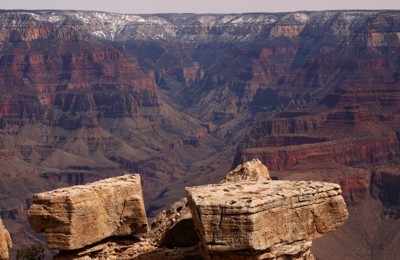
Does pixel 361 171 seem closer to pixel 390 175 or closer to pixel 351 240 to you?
pixel 390 175

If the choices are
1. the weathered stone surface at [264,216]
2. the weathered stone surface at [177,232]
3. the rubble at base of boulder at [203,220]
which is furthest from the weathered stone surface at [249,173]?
the weathered stone surface at [264,216]

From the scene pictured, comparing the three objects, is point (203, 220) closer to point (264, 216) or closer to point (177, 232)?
point (264, 216)

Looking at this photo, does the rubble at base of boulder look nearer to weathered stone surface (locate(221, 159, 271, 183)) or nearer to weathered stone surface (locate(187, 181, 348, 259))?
weathered stone surface (locate(187, 181, 348, 259))

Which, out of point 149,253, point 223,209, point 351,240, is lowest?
point 351,240

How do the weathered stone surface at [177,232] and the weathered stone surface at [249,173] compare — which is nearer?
the weathered stone surface at [177,232]

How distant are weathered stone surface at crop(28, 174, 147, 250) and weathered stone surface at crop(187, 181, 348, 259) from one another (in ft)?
6.72

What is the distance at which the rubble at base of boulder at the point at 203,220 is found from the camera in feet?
75.5

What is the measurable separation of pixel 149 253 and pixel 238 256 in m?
4.24

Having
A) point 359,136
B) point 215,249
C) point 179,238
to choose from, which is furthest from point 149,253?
point 359,136

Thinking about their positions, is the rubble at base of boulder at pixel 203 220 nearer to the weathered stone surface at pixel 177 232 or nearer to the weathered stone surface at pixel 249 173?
the weathered stone surface at pixel 177 232

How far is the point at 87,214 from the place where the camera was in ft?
83.8

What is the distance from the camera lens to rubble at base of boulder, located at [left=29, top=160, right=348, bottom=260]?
23000 mm

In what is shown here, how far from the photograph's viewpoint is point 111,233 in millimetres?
26547

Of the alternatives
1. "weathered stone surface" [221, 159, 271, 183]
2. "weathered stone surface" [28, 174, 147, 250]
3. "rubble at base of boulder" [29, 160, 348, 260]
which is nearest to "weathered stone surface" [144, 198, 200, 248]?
"rubble at base of boulder" [29, 160, 348, 260]
